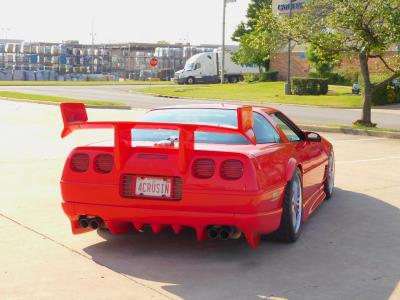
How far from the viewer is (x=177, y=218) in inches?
205

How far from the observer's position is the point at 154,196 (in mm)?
5262

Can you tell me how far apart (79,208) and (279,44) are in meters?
15.2

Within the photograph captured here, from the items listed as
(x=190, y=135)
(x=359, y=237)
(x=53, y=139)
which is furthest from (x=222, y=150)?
(x=53, y=139)

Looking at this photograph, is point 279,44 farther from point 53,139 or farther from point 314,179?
point 314,179

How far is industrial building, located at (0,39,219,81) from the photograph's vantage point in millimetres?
78312

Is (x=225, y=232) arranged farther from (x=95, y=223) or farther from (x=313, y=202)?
(x=313, y=202)

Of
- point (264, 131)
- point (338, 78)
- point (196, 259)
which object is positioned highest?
point (338, 78)

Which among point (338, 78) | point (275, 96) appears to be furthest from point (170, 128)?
point (338, 78)

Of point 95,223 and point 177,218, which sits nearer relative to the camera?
point 177,218

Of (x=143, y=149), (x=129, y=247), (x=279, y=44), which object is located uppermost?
(x=279, y=44)

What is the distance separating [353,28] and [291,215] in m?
13.2

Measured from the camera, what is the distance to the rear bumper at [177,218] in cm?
512

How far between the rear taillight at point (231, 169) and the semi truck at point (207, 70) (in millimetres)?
56913

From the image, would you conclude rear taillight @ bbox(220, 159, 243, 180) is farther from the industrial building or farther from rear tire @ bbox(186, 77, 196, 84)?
the industrial building
